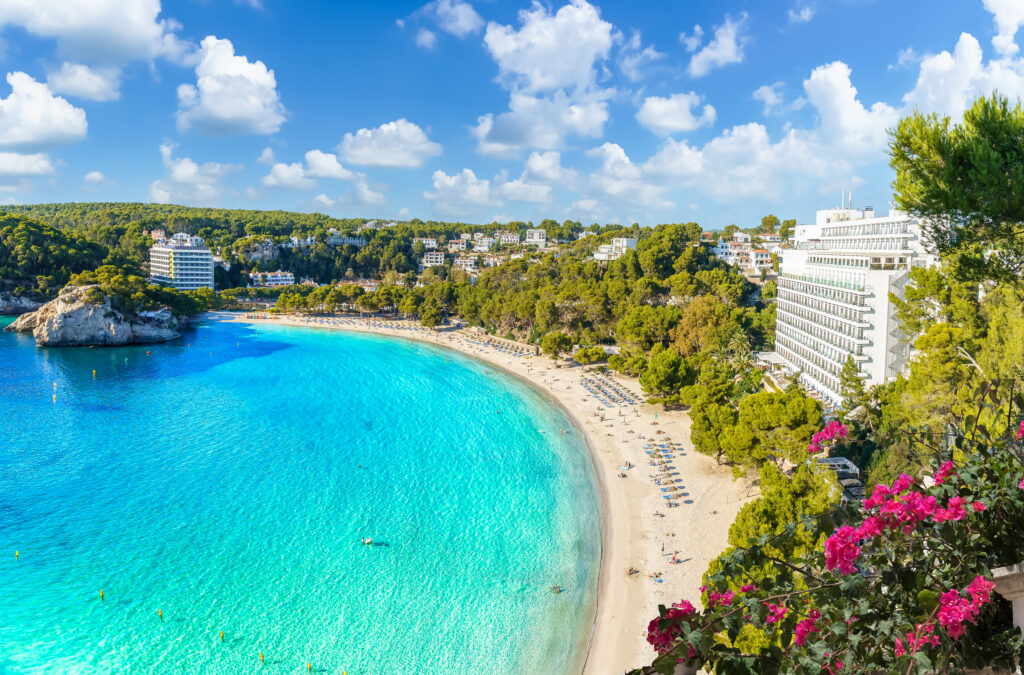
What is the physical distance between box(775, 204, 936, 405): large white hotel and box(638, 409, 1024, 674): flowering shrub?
2382cm

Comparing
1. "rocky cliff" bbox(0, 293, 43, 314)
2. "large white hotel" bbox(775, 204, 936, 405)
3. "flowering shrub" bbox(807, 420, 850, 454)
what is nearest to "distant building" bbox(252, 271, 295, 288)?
"rocky cliff" bbox(0, 293, 43, 314)

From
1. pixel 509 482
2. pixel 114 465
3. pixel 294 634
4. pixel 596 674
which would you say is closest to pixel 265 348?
pixel 114 465

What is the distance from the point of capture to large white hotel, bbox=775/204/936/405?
90.1 feet

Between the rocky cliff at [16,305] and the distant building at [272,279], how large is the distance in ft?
113

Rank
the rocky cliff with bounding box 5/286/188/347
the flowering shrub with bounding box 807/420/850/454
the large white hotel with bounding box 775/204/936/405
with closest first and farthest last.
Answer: the flowering shrub with bounding box 807/420/850/454 < the large white hotel with bounding box 775/204/936/405 < the rocky cliff with bounding box 5/286/188/347

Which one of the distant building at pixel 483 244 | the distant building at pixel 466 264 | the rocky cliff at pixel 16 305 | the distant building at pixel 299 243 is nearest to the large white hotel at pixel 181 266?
the distant building at pixel 299 243

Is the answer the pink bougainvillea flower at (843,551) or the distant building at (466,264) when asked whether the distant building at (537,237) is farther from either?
the pink bougainvillea flower at (843,551)

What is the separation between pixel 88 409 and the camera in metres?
40.8

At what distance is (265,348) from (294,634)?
5261 centimetres

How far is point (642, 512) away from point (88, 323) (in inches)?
2650

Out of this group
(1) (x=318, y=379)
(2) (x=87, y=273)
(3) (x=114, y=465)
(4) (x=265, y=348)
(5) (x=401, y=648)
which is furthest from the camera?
(2) (x=87, y=273)

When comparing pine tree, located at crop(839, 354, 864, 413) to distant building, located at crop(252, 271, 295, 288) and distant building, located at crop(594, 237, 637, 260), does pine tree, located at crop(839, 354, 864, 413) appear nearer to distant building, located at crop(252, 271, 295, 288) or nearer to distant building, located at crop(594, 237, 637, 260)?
distant building, located at crop(594, 237, 637, 260)

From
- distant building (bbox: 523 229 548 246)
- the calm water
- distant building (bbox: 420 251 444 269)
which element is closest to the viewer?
the calm water

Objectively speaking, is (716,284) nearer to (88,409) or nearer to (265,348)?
(265,348)
